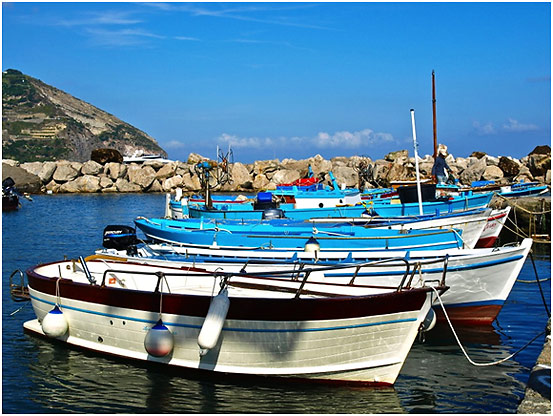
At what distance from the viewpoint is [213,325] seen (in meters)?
9.80

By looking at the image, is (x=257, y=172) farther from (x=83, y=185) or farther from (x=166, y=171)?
(x=83, y=185)

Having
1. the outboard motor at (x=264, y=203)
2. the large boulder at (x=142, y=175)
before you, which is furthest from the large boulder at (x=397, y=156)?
the outboard motor at (x=264, y=203)

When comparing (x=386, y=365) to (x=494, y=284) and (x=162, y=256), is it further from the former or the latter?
(x=162, y=256)

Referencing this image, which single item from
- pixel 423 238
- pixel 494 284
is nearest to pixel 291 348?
pixel 494 284

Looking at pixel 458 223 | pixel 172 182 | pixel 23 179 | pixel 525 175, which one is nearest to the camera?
pixel 458 223

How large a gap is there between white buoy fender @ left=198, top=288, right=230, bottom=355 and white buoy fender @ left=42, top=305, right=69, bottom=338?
11.6 feet

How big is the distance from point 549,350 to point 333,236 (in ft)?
25.7

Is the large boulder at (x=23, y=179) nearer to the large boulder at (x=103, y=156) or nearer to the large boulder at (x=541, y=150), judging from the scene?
the large boulder at (x=103, y=156)

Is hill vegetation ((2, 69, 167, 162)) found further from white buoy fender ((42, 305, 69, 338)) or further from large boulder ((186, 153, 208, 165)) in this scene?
white buoy fender ((42, 305, 69, 338))

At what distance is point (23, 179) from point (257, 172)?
24.3 metres

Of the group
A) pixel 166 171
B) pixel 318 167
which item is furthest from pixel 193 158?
pixel 318 167

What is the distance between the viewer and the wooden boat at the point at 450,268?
1328 centimetres

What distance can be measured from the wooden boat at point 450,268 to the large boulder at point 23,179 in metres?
53.7

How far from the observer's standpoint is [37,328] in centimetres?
1327
